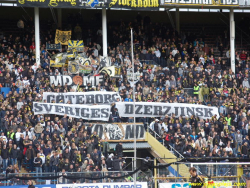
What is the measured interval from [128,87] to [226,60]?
10.0 m

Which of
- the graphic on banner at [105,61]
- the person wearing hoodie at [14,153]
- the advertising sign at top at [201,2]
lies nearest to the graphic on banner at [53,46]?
the graphic on banner at [105,61]

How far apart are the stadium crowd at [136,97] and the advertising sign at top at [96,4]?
254 cm

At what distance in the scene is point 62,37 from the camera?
1510 inches

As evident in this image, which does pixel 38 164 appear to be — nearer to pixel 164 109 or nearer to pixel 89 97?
pixel 89 97

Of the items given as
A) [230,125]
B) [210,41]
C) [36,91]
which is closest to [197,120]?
[230,125]

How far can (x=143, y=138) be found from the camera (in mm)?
32031

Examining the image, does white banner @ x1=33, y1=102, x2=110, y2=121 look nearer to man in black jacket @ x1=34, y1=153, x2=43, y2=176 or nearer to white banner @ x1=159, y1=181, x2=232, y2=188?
man in black jacket @ x1=34, y1=153, x2=43, y2=176

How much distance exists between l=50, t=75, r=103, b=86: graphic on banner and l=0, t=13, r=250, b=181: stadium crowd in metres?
0.48

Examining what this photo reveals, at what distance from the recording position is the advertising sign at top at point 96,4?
121 feet

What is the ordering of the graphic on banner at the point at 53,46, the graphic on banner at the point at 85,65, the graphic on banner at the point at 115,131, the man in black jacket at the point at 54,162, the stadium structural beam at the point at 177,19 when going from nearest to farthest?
the man in black jacket at the point at 54,162 < the graphic on banner at the point at 115,131 < the graphic on banner at the point at 85,65 < the graphic on banner at the point at 53,46 < the stadium structural beam at the point at 177,19

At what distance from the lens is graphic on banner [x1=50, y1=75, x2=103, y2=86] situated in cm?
3444

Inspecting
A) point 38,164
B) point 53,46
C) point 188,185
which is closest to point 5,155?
point 38,164

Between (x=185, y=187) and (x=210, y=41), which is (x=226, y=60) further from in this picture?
(x=185, y=187)

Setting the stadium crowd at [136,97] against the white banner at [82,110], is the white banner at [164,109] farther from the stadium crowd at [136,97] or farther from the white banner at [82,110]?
the white banner at [82,110]
